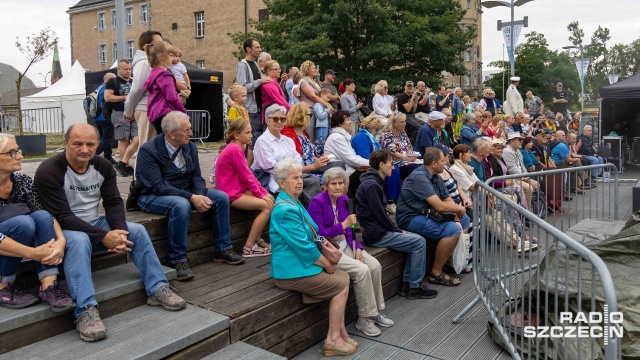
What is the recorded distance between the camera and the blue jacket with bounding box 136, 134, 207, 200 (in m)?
4.79

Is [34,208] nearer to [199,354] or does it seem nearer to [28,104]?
[199,354]

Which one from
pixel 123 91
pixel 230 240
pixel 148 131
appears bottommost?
pixel 230 240

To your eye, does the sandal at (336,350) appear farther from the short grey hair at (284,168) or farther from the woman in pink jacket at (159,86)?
the woman in pink jacket at (159,86)

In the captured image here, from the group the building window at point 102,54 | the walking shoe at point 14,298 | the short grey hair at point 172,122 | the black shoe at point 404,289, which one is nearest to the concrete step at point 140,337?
the walking shoe at point 14,298

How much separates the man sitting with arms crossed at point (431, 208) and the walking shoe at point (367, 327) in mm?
→ 1677

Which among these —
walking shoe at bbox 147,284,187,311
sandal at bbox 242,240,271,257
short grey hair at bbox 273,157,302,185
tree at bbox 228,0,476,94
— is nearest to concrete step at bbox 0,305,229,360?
walking shoe at bbox 147,284,187,311

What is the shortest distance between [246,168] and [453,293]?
267 cm

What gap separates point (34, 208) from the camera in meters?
3.66

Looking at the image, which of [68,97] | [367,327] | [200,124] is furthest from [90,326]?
[68,97]

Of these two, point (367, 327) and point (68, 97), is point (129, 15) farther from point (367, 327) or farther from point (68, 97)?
point (367, 327)

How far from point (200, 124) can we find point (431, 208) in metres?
8.47

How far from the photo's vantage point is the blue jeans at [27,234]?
3.43 meters

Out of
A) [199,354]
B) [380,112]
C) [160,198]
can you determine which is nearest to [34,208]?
[160,198]

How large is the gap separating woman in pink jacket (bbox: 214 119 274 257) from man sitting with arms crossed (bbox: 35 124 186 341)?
4.92 ft
